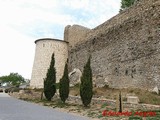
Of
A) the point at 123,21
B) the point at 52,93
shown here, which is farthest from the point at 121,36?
the point at 52,93

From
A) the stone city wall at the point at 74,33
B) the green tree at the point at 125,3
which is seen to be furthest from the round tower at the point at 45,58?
the green tree at the point at 125,3

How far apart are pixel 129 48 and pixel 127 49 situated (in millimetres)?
270

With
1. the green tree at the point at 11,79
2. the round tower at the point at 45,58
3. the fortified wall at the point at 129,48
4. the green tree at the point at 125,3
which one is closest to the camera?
the fortified wall at the point at 129,48

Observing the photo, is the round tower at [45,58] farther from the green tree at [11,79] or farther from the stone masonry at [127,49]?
the green tree at [11,79]

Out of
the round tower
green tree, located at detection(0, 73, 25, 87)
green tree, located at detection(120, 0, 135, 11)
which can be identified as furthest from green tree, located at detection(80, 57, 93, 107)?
green tree, located at detection(0, 73, 25, 87)

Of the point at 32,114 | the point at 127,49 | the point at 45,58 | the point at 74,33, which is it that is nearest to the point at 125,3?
the point at 74,33

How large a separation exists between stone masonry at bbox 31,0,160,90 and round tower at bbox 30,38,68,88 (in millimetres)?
2994

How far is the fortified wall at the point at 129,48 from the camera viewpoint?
59.9ft

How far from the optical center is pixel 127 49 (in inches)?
832

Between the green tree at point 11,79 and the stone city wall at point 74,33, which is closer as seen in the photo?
the stone city wall at point 74,33

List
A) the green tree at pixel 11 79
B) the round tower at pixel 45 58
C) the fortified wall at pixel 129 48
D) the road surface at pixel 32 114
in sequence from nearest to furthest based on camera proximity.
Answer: the road surface at pixel 32 114, the fortified wall at pixel 129 48, the round tower at pixel 45 58, the green tree at pixel 11 79

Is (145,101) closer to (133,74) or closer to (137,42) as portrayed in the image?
(133,74)

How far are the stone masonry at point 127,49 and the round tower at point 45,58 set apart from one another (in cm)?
Result: 299

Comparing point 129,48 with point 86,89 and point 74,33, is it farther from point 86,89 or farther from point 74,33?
point 74,33
